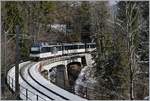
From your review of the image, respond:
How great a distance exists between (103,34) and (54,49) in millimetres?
14232

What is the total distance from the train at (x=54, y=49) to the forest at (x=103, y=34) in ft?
5.69

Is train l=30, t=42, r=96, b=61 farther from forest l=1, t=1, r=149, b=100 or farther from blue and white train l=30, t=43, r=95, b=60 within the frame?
forest l=1, t=1, r=149, b=100

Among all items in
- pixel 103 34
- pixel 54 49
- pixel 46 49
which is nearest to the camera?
pixel 103 34

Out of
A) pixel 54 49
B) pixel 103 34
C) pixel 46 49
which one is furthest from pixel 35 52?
pixel 103 34

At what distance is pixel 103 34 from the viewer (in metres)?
29.4

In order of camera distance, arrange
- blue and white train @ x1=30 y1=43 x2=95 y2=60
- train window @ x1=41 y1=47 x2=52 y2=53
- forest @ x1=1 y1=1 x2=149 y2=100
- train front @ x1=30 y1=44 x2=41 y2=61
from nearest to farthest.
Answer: forest @ x1=1 y1=1 x2=149 y2=100 → train front @ x1=30 y1=44 x2=41 y2=61 → blue and white train @ x1=30 y1=43 x2=95 y2=60 → train window @ x1=41 y1=47 x2=52 y2=53

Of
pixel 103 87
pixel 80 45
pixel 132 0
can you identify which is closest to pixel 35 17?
pixel 80 45

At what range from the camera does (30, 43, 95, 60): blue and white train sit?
1487 inches

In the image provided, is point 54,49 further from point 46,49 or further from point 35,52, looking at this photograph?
point 35,52

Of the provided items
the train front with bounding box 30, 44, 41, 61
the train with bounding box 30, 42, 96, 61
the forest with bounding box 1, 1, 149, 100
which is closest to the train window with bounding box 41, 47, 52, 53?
the train with bounding box 30, 42, 96, 61

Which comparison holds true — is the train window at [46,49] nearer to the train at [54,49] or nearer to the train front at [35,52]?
the train at [54,49]

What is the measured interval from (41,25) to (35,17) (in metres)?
1.68

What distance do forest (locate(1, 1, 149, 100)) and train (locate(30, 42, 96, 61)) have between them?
1.73m

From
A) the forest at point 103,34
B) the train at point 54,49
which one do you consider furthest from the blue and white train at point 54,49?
the forest at point 103,34
